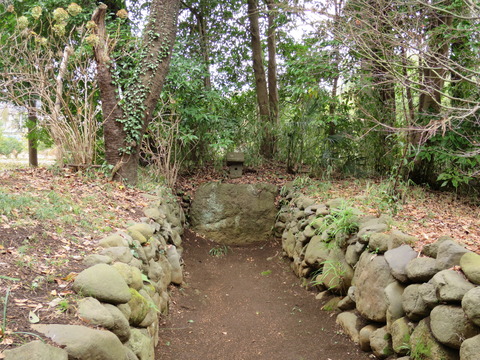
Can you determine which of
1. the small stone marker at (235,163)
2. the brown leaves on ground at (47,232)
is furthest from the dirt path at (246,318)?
the small stone marker at (235,163)

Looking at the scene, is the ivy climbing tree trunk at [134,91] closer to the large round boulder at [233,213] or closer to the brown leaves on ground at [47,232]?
the brown leaves on ground at [47,232]

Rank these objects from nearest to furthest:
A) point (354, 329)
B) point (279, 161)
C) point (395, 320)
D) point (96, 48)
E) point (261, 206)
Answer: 1. point (395, 320)
2. point (354, 329)
3. point (96, 48)
4. point (261, 206)
5. point (279, 161)

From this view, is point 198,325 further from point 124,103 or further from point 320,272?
point 124,103

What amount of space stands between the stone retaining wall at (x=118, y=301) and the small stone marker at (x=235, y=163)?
2.92 m

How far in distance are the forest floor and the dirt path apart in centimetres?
1

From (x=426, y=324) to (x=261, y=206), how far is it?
14.2 feet

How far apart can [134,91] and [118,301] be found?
3.94 m

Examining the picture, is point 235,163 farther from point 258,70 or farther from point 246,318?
point 246,318

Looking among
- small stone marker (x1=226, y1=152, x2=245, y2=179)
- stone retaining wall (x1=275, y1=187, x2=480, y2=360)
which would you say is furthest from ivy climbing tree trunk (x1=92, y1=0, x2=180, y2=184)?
stone retaining wall (x1=275, y1=187, x2=480, y2=360)

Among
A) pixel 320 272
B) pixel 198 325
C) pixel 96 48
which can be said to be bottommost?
pixel 198 325

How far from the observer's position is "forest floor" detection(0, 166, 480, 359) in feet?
7.16

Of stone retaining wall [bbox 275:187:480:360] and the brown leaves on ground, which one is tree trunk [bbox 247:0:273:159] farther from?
the brown leaves on ground

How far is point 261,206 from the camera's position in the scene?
668 cm

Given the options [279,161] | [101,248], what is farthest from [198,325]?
[279,161]
